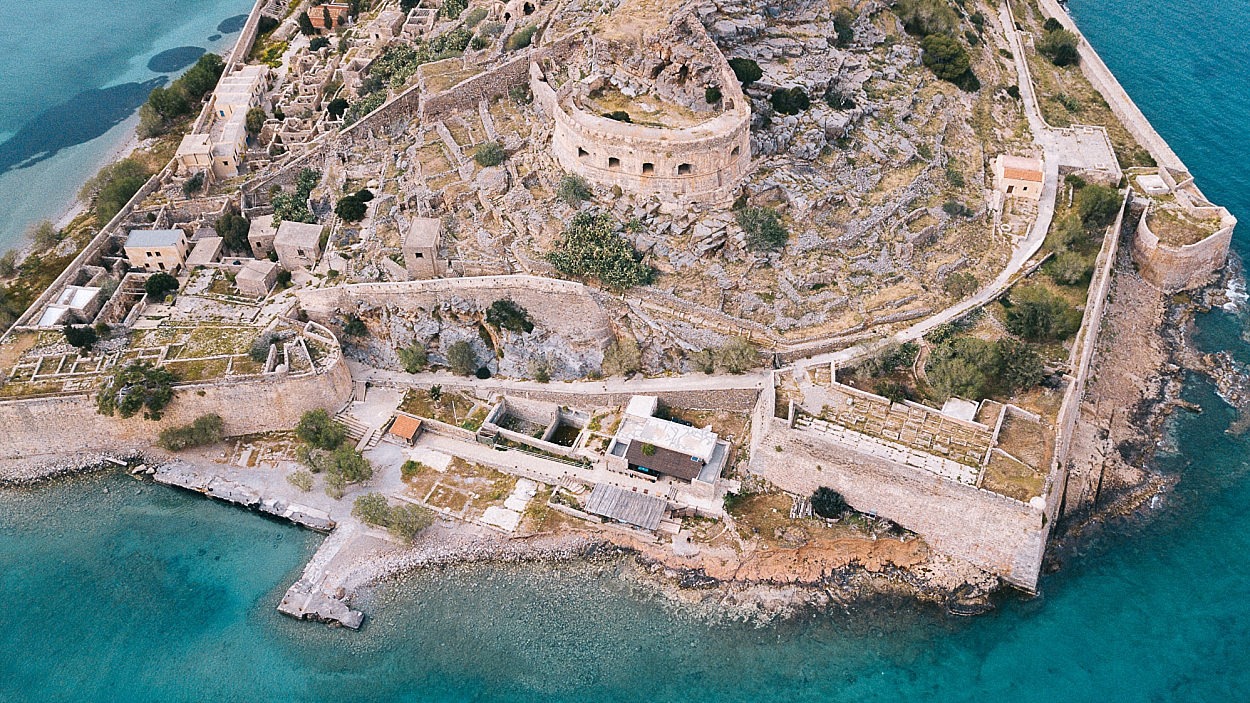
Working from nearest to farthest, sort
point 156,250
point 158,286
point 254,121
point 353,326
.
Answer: point 353,326, point 158,286, point 156,250, point 254,121

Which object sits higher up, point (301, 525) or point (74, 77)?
point (74, 77)

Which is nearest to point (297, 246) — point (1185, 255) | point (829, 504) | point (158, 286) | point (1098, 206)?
point (158, 286)

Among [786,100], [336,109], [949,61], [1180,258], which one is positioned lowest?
[1180,258]

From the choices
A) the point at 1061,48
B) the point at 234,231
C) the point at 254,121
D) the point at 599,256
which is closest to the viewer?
the point at 599,256

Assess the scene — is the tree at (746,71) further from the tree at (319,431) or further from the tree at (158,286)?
the tree at (158,286)

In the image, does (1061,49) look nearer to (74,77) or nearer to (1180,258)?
(1180,258)

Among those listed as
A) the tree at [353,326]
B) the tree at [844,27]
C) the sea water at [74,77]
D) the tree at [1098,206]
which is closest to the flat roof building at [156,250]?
the tree at [353,326]
